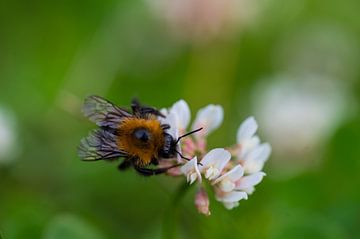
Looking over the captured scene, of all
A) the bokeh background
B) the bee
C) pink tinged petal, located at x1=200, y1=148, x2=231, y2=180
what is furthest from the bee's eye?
the bokeh background

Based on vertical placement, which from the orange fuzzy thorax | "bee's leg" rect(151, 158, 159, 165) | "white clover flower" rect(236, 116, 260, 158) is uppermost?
"white clover flower" rect(236, 116, 260, 158)

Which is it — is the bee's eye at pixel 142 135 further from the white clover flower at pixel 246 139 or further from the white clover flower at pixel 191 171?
the white clover flower at pixel 246 139

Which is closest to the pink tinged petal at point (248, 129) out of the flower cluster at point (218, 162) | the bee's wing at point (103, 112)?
the flower cluster at point (218, 162)

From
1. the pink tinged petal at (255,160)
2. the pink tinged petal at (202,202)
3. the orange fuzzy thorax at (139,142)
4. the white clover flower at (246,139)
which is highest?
the white clover flower at (246,139)

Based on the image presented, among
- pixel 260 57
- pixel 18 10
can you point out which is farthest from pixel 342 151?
pixel 18 10

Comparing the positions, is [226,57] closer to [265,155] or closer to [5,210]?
[5,210]

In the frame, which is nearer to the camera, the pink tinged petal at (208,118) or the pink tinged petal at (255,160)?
the pink tinged petal at (255,160)

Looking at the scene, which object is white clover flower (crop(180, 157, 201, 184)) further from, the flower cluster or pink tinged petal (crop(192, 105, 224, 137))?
pink tinged petal (crop(192, 105, 224, 137))
